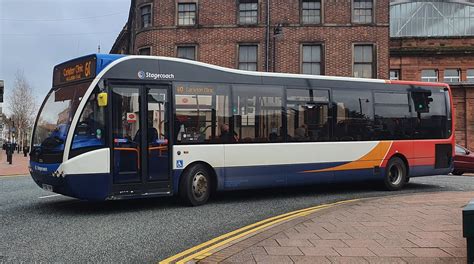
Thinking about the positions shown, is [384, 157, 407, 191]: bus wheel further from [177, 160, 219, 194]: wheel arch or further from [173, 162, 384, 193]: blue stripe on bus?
[177, 160, 219, 194]: wheel arch

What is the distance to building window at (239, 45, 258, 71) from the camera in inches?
1080

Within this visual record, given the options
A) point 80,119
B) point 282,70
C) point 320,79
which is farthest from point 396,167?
point 282,70

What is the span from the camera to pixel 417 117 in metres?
13.3

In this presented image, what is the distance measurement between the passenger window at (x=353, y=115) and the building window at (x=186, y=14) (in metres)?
17.2

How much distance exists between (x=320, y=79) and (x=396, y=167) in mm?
3653

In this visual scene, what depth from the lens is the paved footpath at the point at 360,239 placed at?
539 centimetres

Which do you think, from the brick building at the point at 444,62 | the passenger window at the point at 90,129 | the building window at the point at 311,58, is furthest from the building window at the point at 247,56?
the brick building at the point at 444,62

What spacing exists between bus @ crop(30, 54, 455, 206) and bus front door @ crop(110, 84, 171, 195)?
0.06 ft

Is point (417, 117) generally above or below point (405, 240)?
above

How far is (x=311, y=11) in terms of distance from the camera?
90.1 ft

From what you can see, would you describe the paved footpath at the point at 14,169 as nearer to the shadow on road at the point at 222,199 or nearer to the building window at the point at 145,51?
the building window at the point at 145,51

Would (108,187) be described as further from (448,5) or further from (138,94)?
(448,5)

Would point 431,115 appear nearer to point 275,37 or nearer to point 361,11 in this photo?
point 275,37

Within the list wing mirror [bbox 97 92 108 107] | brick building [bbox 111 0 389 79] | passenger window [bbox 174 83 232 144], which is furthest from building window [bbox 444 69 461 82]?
wing mirror [bbox 97 92 108 107]
